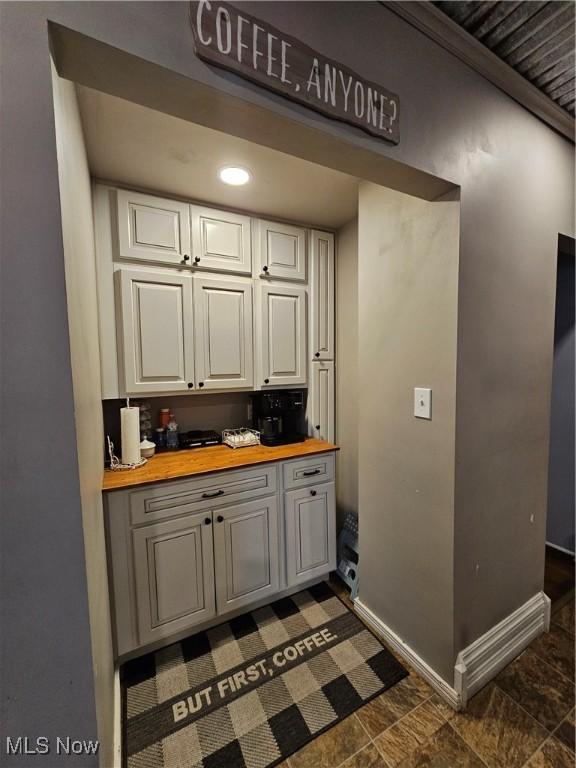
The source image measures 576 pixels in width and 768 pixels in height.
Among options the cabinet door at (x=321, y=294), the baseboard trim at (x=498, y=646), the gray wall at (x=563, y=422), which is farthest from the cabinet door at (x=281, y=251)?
the baseboard trim at (x=498, y=646)

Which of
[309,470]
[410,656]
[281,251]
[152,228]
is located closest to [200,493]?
[309,470]

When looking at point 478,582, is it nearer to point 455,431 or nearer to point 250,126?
point 455,431

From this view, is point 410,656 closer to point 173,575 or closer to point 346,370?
point 173,575

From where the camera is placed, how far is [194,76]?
2.29ft

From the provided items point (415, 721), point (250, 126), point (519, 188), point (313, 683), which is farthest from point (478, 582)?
point (250, 126)

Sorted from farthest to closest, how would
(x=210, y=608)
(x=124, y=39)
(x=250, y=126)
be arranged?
(x=210, y=608), (x=250, y=126), (x=124, y=39)

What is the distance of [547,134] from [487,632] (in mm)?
2296

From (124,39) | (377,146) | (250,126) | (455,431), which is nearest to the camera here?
(124,39)

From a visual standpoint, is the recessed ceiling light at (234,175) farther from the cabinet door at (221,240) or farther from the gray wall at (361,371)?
the gray wall at (361,371)

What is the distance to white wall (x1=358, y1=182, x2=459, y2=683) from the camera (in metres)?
1.27

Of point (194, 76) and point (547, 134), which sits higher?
point (547, 134)

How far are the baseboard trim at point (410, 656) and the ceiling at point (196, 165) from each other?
7.56 feet

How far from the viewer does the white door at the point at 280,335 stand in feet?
6.59

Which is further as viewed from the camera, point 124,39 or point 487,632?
point 487,632
